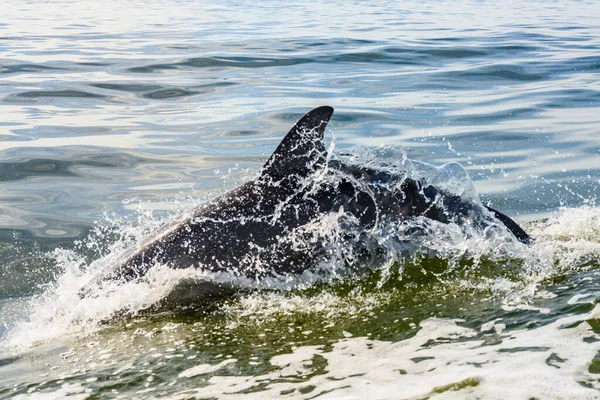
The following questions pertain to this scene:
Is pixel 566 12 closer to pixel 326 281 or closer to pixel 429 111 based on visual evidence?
pixel 429 111

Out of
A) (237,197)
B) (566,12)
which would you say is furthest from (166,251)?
(566,12)

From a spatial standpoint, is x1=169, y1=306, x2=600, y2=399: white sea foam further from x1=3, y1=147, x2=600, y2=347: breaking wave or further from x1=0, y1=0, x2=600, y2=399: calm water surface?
x1=3, y1=147, x2=600, y2=347: breaking wave

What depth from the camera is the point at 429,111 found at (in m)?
13.4

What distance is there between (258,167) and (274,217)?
408 centimetres

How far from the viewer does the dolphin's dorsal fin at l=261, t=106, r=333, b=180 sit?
634 centimetres

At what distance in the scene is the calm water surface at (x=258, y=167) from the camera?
4.49 m

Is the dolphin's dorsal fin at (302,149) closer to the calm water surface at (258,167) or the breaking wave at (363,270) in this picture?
→ the breaking wave at (363,270)

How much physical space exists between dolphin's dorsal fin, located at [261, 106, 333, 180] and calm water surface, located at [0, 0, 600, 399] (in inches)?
35.2

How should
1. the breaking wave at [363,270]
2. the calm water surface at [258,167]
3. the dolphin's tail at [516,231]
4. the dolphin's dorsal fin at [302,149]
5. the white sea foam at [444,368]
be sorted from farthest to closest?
the dolphin's tail at [516,231] < the dolphin's dorsal fin at [302,149] < the breaking wave at [363,270] < the calm water surface at [258,167] < the white sea foam at [444,368]

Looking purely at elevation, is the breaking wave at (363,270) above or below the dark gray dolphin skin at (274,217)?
below

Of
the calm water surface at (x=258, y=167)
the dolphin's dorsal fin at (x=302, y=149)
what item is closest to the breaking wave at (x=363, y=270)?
the calm water surface at (x=258, y=167)

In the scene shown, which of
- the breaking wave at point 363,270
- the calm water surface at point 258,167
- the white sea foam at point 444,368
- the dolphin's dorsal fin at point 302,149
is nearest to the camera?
the white sea foam at point 444,368

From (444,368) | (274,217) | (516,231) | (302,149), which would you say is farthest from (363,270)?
(444,368)

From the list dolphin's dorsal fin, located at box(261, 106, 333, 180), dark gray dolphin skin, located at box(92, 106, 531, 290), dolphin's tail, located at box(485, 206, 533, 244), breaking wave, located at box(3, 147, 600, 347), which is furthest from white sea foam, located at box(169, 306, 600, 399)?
dolphin's tail, located at box(485, 206, 533, 244)
